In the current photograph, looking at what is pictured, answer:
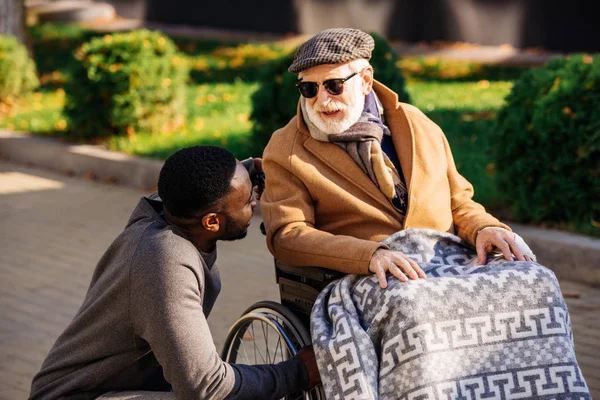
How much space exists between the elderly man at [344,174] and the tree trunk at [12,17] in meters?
10.8

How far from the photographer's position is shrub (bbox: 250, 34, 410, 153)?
24.5 feet

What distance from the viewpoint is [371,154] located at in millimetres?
3662

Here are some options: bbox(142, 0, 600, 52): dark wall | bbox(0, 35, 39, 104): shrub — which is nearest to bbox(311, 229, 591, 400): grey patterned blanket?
bbox(0, 35, 39, 104): shrub

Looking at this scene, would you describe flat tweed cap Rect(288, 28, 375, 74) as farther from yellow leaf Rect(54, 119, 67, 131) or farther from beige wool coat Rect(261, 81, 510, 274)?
yellow leaf Rect(54, 119, 67, 131)

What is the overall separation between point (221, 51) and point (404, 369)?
14.0 meters

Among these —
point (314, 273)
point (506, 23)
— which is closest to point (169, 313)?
point (314, 273)

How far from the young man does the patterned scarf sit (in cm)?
49

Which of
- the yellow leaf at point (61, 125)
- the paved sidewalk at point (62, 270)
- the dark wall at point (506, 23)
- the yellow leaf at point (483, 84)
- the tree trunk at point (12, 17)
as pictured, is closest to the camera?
the paved sidewalk at point (62, 270)

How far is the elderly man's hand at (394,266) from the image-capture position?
3.21 m

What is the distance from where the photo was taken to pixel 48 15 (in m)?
21.2

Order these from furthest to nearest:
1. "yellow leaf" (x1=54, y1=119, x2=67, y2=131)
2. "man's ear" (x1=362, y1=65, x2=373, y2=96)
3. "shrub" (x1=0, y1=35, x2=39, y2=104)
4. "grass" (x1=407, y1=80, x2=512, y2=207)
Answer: "shrub" (x1=0, y1=35, x2=39, y2=104)
"yellow leaf" (x1=54, y1=119, x2=67, y2=131)
"grass" (x1=407, y1=80, x2=512, y2=207)
"man's ear" (x1=362, y1=65, x2=373, y2=96)

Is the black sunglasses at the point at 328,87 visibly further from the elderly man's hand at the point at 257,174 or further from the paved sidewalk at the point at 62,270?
the paved sidewalk at the point at 62,270

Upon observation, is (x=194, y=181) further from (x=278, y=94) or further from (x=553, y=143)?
(x=278, y=94)

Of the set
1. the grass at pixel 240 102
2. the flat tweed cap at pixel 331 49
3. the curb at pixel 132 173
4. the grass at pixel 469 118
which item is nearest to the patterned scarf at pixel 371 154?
the flat tweed cap at pixel 331 49
